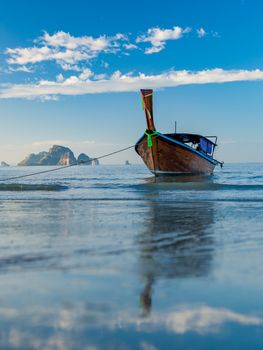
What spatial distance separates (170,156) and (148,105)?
15.4 ft

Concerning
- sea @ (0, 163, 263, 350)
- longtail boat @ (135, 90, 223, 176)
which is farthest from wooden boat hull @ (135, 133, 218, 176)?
sea @ (0, 163, 263, 350)

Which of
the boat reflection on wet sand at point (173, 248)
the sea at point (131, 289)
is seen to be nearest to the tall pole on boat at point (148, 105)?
the boat reflection on wet sand at point (173, 248)

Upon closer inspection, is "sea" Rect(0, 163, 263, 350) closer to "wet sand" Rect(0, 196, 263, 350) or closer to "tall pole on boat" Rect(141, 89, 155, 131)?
"wet sand" Rect(0, 196, 263, 350)

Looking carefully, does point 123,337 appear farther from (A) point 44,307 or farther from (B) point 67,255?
(B) point 67,255

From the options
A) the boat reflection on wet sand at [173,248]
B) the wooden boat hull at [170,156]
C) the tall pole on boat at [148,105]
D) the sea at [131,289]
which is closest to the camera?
the sea at [131,289]

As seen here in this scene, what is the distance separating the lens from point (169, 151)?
1247 inches

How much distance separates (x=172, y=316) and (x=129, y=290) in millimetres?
817

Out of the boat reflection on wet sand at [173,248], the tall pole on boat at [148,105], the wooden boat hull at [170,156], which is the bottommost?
the boat reflection on wet sand at [173,248]

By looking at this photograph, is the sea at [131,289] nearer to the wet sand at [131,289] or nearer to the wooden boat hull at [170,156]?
the wet sand at [131,289]

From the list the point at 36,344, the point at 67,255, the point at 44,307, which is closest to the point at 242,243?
the point at 67,255

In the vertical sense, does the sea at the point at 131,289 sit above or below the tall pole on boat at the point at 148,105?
below

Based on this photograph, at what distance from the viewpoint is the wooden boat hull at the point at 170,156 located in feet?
102

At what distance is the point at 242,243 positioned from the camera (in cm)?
662

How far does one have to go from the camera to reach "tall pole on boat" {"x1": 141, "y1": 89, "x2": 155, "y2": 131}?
29361 millimetres
